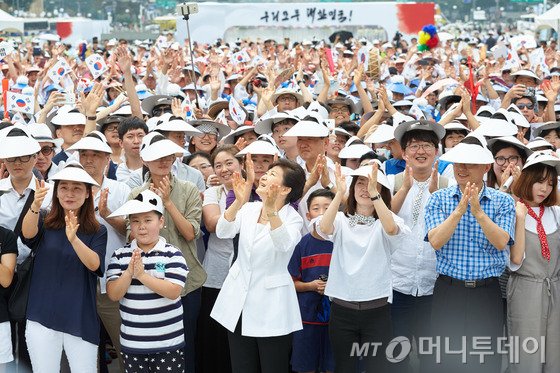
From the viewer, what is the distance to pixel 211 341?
6.86m

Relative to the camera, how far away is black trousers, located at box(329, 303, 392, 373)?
234 inches

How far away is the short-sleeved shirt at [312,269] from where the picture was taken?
21.1ft

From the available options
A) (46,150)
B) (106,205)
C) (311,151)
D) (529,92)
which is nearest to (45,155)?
(46,150)

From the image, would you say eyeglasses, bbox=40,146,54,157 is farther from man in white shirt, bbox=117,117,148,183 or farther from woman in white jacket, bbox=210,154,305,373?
woman in white jacket, bbox=210,154,305,373

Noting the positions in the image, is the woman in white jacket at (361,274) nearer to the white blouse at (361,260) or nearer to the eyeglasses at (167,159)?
the white blouse at (361,260)

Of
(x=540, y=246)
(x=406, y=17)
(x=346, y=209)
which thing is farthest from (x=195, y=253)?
(x=406, y=17)

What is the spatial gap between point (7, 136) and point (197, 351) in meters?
2.08

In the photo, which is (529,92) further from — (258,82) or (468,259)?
(468,259)

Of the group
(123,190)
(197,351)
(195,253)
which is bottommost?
(197,351)

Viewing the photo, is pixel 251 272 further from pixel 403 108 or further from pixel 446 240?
pixel 403 108

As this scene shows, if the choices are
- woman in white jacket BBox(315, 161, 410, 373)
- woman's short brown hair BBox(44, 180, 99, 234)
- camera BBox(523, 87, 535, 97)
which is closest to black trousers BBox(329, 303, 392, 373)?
woman in white jacket BBox(315, 161, 410, 373)

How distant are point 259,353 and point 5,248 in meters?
1.71

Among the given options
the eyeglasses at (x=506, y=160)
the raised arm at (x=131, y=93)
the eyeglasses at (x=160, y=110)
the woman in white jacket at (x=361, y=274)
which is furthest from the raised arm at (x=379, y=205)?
the eyeglasses at (x=160, y=110)

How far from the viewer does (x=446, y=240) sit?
5793 millimetres
